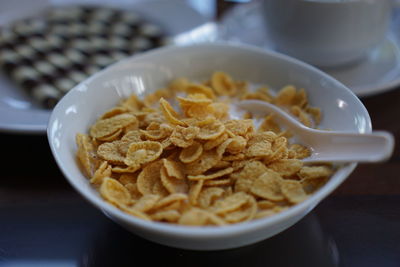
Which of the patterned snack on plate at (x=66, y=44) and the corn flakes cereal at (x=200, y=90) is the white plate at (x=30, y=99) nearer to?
the patterned snack on plate at (x=66, y=44)

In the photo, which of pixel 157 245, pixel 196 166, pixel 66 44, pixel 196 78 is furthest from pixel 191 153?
pixel 66 44

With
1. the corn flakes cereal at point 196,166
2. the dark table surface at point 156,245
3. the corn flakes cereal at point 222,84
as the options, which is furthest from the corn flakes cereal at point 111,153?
the corn flakes cereal at point 222,84

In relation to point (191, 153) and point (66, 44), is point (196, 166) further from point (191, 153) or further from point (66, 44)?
point (66, 44)

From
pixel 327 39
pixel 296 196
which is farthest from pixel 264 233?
pixel 327 39

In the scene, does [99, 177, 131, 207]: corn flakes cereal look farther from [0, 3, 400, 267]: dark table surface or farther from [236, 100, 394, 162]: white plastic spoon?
[236, 100, 394, 162]: white plastic spoon

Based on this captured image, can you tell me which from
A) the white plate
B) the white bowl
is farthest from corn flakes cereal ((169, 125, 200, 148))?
the white plate
